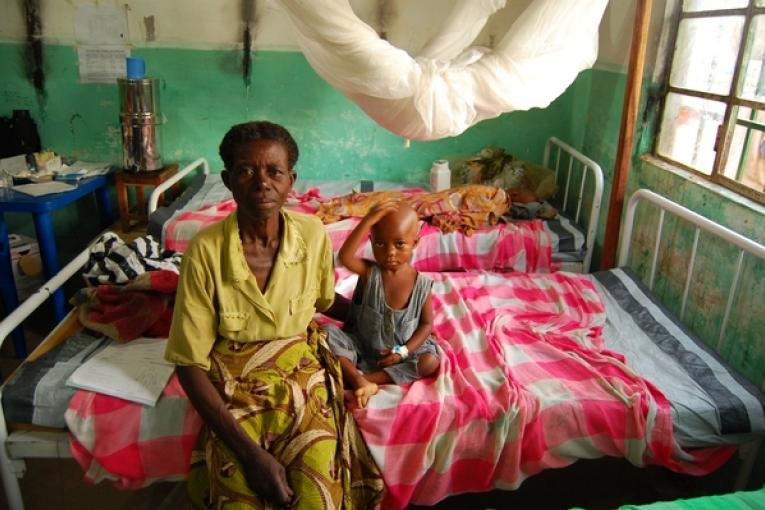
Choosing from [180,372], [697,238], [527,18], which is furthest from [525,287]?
[180,372]

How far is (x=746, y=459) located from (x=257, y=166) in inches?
68.3

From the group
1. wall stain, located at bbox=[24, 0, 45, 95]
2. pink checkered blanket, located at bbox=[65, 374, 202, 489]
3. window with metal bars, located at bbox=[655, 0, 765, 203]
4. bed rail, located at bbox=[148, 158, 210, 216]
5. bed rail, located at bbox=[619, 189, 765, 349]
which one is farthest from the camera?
wall stain, located at bbox=[24, 0, 45, 95]

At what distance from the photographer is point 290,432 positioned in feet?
4.85

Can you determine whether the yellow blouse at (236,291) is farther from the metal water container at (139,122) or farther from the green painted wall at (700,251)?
the metal water container at (139,122)

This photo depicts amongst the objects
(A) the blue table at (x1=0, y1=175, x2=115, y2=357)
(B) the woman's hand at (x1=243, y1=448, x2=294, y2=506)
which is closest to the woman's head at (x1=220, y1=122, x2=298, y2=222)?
(B) the woman's hand at (x1=243, y1=448, x2=294, y2=506)

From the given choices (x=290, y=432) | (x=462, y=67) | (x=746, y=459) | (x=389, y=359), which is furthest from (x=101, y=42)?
(x=746, y=459)

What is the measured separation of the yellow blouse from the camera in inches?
57.1

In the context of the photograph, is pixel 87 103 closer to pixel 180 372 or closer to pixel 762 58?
pixel 180 372

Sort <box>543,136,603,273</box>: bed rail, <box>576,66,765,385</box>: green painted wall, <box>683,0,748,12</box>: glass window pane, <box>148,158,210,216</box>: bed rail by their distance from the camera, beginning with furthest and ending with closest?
<box>148,158,210,216</box>: bed rail → <box>543,136,603,273</box>: bed rail → <box>683,0,748,12</box>: glass window pane → <box>576,66,765,385</box>: green painted wall

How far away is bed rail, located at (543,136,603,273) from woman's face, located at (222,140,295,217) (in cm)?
184

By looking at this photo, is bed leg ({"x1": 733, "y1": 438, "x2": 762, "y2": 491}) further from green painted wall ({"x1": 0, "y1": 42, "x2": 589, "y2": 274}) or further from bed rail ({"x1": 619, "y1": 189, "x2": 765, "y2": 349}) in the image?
green painted wall ({"x1": 0, "y1": 42, "x2": 589, "y2": 274})

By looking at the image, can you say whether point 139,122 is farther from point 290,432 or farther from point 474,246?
point 290,432

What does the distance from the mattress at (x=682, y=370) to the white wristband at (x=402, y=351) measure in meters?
0.78

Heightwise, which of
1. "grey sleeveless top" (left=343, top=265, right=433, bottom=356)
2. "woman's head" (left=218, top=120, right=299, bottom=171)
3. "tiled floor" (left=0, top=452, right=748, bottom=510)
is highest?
"woman's head" (left=218, top=120, right=299, bottom=171)
